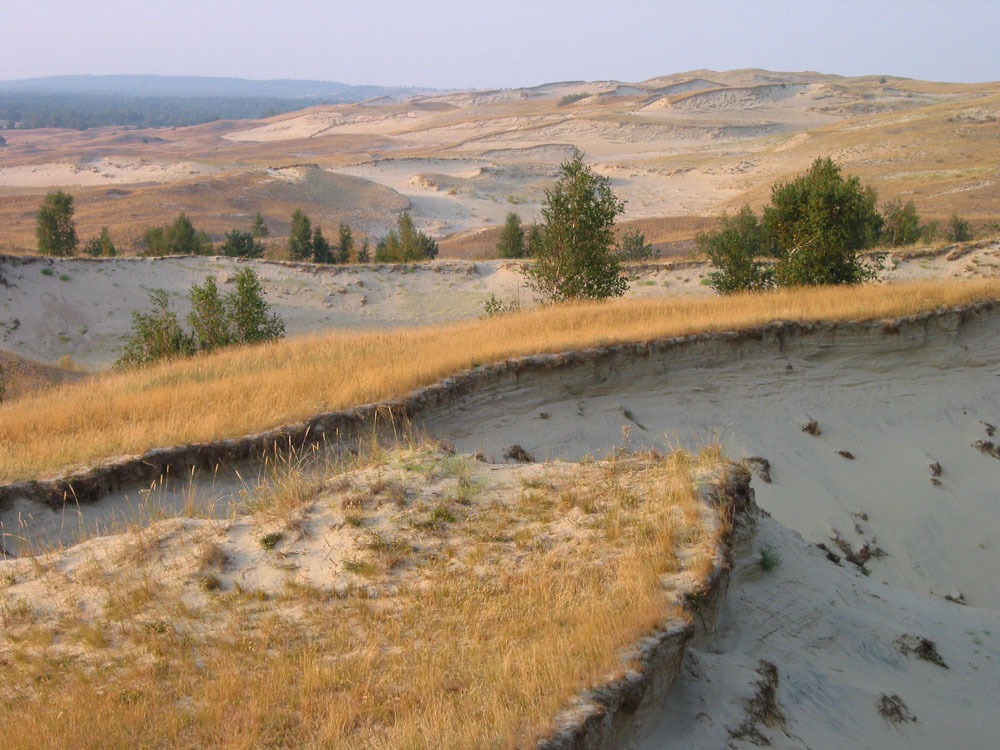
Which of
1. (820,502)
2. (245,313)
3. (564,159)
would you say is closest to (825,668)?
(820,502)

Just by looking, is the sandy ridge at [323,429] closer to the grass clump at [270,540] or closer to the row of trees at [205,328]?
the grass clump at [270,540]

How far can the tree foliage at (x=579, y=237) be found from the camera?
17750 millimetres

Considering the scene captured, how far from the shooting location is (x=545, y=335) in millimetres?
11680

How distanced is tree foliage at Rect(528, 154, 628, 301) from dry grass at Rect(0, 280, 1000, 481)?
290 cm

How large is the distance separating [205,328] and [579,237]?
8.67 meters

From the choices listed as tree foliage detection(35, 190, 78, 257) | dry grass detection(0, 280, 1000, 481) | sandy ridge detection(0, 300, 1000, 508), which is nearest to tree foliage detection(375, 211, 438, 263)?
tree foliage detection(35, 190, 78, 257)

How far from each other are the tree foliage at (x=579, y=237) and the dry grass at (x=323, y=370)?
114 inches

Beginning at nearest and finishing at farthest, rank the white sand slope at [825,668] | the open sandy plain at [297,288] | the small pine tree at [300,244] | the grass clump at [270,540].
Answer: the white sand slope at [825,668], the grass clump at [270,540], the open sandy plain at [297,288], the small pine tree at [300,244]

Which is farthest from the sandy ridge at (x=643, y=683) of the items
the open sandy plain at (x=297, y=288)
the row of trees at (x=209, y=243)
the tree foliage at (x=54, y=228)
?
the tree foliage at (x=54, y=228)

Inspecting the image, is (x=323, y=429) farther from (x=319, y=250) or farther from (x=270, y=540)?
(x=319, y=250)

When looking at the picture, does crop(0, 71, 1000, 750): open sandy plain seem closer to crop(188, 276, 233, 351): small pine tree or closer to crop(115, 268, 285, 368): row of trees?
crop(115, 268, 285, 368): row of trees

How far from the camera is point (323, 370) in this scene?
395 inches

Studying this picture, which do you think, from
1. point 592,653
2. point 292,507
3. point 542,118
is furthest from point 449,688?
point 542,118

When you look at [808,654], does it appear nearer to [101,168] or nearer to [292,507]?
[292,507]
